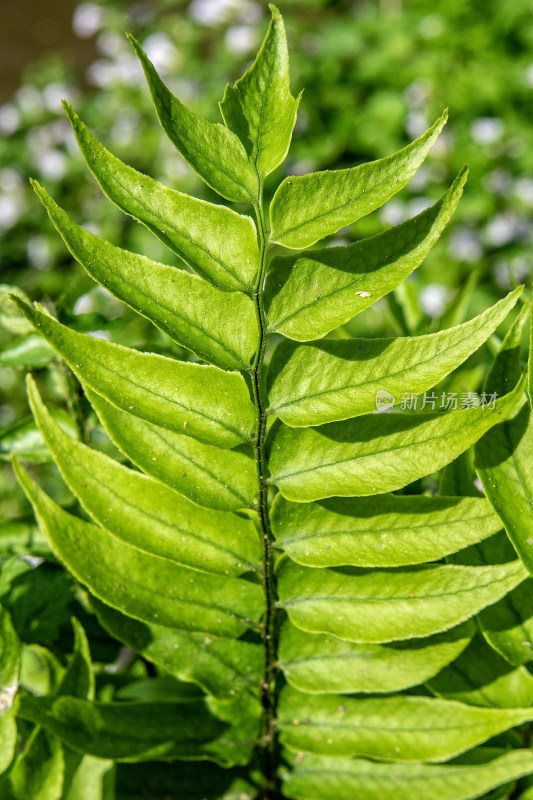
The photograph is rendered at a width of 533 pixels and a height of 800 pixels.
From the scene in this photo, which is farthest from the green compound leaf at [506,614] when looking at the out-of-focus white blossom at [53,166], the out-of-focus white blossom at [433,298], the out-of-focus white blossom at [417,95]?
the out-of-focus white blossom at [53,166]

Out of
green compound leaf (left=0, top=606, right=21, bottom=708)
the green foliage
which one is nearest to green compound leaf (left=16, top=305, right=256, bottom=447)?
the green foliage

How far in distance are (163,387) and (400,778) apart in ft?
1.01

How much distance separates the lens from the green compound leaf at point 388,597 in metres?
0.49

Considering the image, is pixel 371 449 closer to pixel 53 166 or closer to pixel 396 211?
pixel 396 211

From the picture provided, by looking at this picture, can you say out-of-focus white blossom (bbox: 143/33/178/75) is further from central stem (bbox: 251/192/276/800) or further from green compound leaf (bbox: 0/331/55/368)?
→ central stem (bbox: 251/192/276/800)

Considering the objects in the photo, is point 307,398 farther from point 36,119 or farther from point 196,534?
point 36,119

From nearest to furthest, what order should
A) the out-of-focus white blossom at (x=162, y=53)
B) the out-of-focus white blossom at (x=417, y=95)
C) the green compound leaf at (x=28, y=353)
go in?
the green compound leaf at (x=28, y=353), the out-of-focus white blossom at (x=417, y=95), the out-of-focus white blossom at (x=162, y=53)

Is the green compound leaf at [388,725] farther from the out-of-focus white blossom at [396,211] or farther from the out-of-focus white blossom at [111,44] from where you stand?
the out-of-focus white blossom at [111,44]

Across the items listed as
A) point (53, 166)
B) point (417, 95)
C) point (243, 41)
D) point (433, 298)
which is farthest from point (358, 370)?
point (243, 41)

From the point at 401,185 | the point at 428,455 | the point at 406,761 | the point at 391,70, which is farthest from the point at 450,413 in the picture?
the point at 391,70

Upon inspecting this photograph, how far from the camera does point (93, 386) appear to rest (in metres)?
0.45

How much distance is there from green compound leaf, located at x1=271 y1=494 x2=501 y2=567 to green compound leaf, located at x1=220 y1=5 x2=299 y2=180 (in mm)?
208

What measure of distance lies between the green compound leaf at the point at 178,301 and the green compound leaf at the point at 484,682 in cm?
28

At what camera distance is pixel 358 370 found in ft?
1.54
